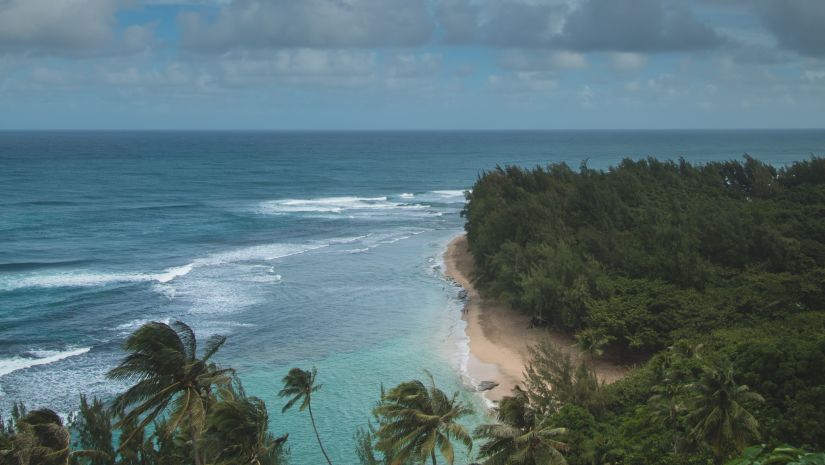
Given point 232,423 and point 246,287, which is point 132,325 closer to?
point 246,287

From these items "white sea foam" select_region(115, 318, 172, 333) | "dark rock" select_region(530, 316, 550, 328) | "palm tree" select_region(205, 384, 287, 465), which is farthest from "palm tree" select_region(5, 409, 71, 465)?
"dark rock" select_region(530, 316, 550, 328)

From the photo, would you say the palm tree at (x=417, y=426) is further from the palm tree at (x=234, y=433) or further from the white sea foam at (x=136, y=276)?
the white sea foam at (x=136, y=276)

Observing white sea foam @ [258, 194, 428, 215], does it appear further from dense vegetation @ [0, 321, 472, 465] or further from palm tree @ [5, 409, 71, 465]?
palm tree @ [5, 409, 71, 465]

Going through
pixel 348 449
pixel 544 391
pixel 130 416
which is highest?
pixel 130 416

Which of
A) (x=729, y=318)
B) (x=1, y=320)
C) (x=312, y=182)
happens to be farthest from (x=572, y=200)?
(x=312, y=182)

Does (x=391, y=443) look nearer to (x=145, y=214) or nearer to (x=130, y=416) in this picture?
(x=130, y=416)
